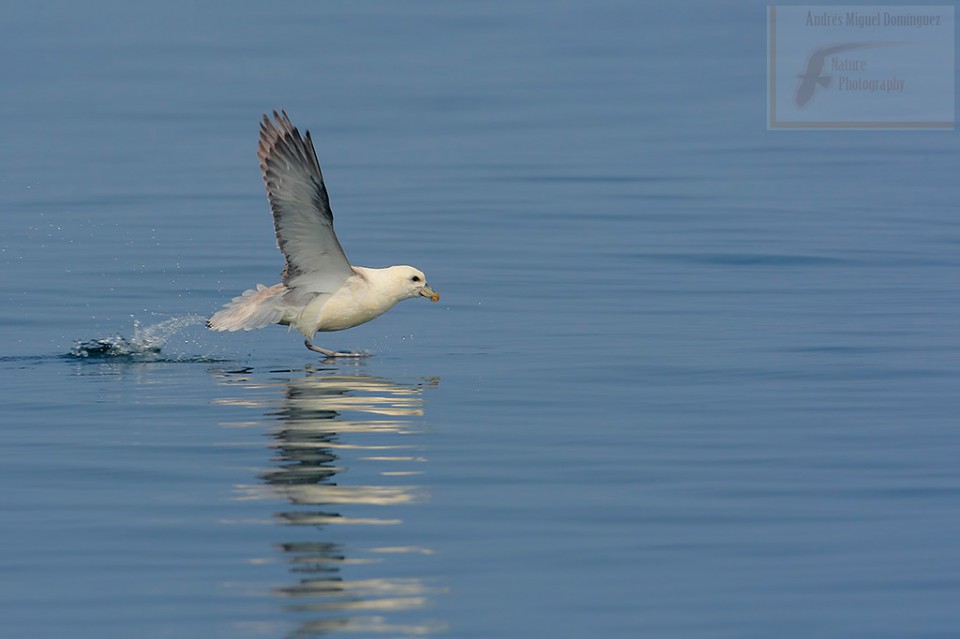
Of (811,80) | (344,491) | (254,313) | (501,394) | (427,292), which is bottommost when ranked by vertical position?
(344,491)

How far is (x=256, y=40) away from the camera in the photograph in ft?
178

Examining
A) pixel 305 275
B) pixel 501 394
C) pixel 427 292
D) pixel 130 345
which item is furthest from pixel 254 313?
pixel 501 394

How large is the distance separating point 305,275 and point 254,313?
0.56m

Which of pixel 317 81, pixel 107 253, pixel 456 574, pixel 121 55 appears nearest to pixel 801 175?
pixel 107 253

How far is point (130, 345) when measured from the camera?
16.1m

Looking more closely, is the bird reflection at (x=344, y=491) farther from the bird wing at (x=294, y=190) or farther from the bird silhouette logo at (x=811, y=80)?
the bird silhouette logo at (x=811, y=80)

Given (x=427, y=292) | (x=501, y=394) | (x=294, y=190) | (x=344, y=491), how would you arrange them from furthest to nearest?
(x=427, y=292), (x=294, y=190), (x=501, y=394), (x=344, y=491)

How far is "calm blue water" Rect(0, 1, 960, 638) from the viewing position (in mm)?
9039

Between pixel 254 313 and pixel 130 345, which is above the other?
pixel 254 313

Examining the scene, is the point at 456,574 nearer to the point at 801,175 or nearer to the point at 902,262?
the point at 902,262

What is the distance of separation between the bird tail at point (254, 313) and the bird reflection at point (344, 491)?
695 mm

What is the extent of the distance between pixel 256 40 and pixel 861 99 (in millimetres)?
19438

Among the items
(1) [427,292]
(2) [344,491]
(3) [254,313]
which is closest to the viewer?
(2) [344,491]

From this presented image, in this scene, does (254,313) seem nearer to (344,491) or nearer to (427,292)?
(427,292)
